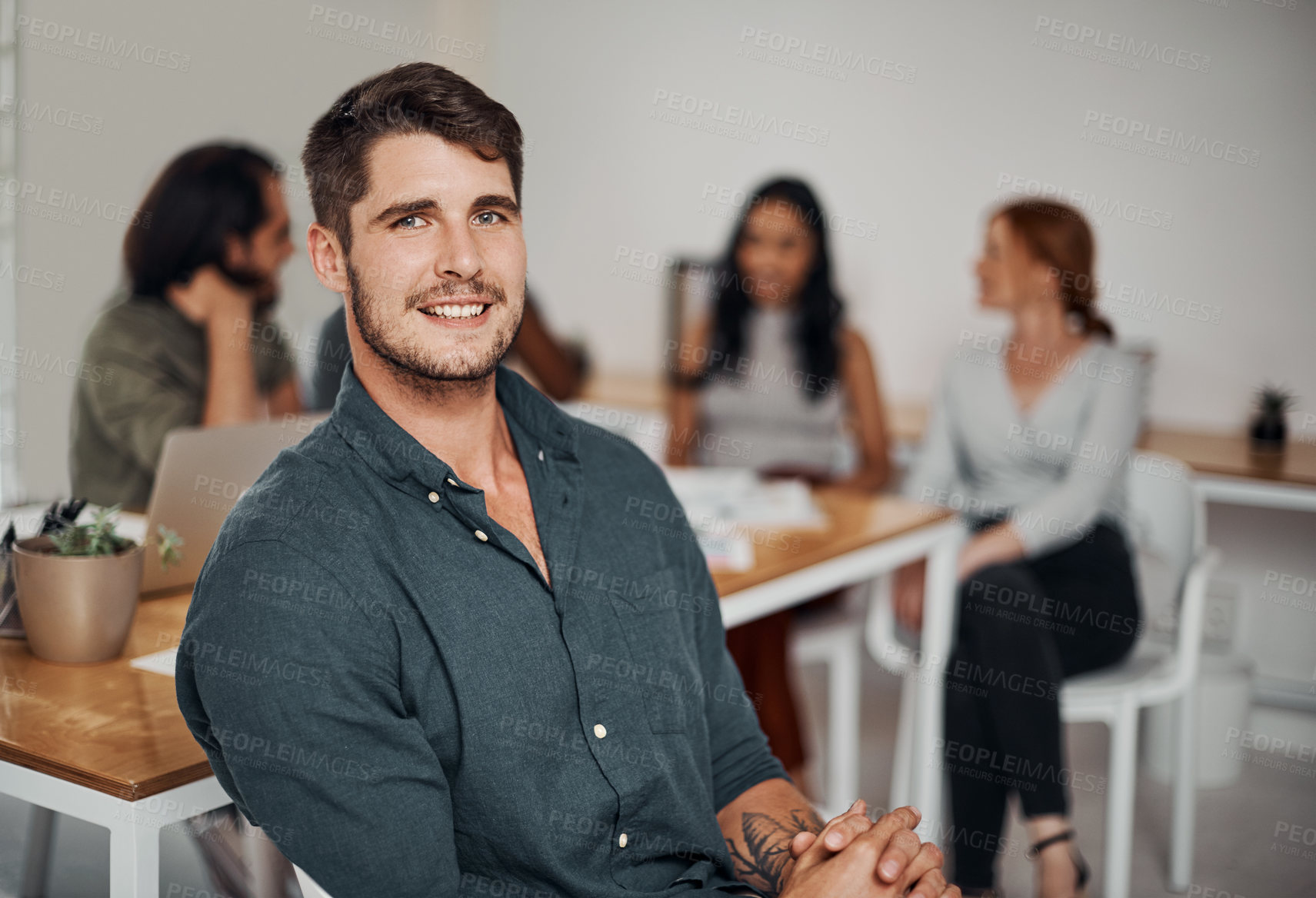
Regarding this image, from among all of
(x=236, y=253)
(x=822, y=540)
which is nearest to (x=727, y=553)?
(x=822, y=540)

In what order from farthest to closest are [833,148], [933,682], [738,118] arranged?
[738,118]
[833,148]
[933,682]

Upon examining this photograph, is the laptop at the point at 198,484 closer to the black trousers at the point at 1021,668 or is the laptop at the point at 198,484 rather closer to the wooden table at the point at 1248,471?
the black trousers at the point at 1021,668

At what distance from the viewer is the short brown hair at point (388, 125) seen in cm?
119

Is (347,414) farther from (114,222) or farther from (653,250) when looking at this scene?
(653,250)

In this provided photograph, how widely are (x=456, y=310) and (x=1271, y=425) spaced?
2684 millimetres

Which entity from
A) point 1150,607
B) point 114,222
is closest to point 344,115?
point 1150,607

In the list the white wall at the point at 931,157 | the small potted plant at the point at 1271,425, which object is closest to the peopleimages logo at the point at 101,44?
the white wall at the point at 931,157

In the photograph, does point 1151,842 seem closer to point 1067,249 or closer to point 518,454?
point 1067,249

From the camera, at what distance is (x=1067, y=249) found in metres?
2.55

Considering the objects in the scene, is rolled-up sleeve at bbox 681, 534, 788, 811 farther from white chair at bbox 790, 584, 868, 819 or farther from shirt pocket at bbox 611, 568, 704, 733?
white chair at bbox 790, 584, 868, 819

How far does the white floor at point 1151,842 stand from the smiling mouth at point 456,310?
1157mm

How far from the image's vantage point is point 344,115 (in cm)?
122

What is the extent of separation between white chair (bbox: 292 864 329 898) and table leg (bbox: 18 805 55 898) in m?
1.18

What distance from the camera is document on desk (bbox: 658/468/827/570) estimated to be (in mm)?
2014
